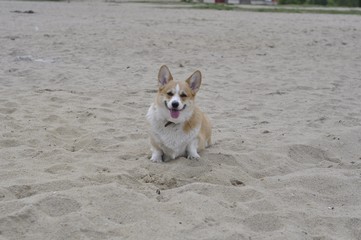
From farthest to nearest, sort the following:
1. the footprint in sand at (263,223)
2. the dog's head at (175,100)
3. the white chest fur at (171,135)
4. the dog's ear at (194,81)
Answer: the dog's ear at (194,81) → the white chest fur at (171,135) → the dog's head at (175,100) → the footprint in sand at (263,223)

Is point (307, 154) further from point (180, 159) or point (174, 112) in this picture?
point (174, 112)

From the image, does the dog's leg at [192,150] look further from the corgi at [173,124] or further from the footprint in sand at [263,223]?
the footprint in sand at [263,223]

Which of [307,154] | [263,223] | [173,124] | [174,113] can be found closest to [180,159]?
[173,124]

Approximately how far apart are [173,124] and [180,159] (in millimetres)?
316

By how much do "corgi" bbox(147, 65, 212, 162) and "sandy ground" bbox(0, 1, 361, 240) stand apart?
0.49 ft

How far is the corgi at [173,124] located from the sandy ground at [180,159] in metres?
0.15

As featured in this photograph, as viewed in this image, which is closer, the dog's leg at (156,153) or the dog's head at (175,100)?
the dog's head at (175,100)

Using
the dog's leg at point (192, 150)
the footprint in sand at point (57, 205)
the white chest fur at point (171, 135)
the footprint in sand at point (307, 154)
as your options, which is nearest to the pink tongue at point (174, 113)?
the white chest fur at point (171, 135)

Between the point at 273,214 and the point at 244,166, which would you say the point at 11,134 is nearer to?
the point at 244,166

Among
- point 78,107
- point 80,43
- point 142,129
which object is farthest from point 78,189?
point 80,43

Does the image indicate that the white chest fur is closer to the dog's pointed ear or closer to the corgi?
the corgi

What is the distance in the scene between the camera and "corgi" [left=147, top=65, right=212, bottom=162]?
4.30m

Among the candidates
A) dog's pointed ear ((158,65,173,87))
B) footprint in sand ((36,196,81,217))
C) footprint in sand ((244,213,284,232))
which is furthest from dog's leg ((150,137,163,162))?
footprint in sand ((244,213,284,232))

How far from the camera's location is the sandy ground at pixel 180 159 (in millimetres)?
3178
